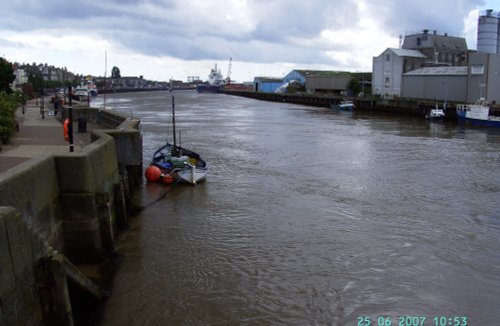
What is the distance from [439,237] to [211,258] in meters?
7.36

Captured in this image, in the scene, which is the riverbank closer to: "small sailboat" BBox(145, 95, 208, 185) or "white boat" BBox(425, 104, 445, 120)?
"white boat" BBox(425, 104, 445, 120)

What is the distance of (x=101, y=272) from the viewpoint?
1254cm

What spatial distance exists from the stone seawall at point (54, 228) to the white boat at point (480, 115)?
2061 inches

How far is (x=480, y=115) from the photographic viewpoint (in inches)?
2347

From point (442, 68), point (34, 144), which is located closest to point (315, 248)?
point (34, 144)

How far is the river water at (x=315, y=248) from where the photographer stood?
11571 mm

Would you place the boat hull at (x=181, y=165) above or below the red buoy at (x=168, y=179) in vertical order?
above

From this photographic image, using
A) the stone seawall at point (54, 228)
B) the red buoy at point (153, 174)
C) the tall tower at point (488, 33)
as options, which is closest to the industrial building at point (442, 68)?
the tall tower at point (488, 33)

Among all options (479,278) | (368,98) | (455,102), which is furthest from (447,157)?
(368,98)

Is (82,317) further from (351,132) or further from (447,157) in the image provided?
(351,132)

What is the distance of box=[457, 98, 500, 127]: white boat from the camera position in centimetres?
5860

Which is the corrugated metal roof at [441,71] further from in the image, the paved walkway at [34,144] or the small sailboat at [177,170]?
the paved walkway at [34,144]

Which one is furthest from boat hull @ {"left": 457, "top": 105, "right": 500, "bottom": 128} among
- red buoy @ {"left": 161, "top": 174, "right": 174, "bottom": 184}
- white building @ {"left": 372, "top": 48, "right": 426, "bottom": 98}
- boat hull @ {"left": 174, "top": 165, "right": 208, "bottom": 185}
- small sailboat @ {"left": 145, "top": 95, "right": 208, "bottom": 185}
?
red buoy @ {"left": 161, "top": 174, "right": 174, "bottom": 184}
